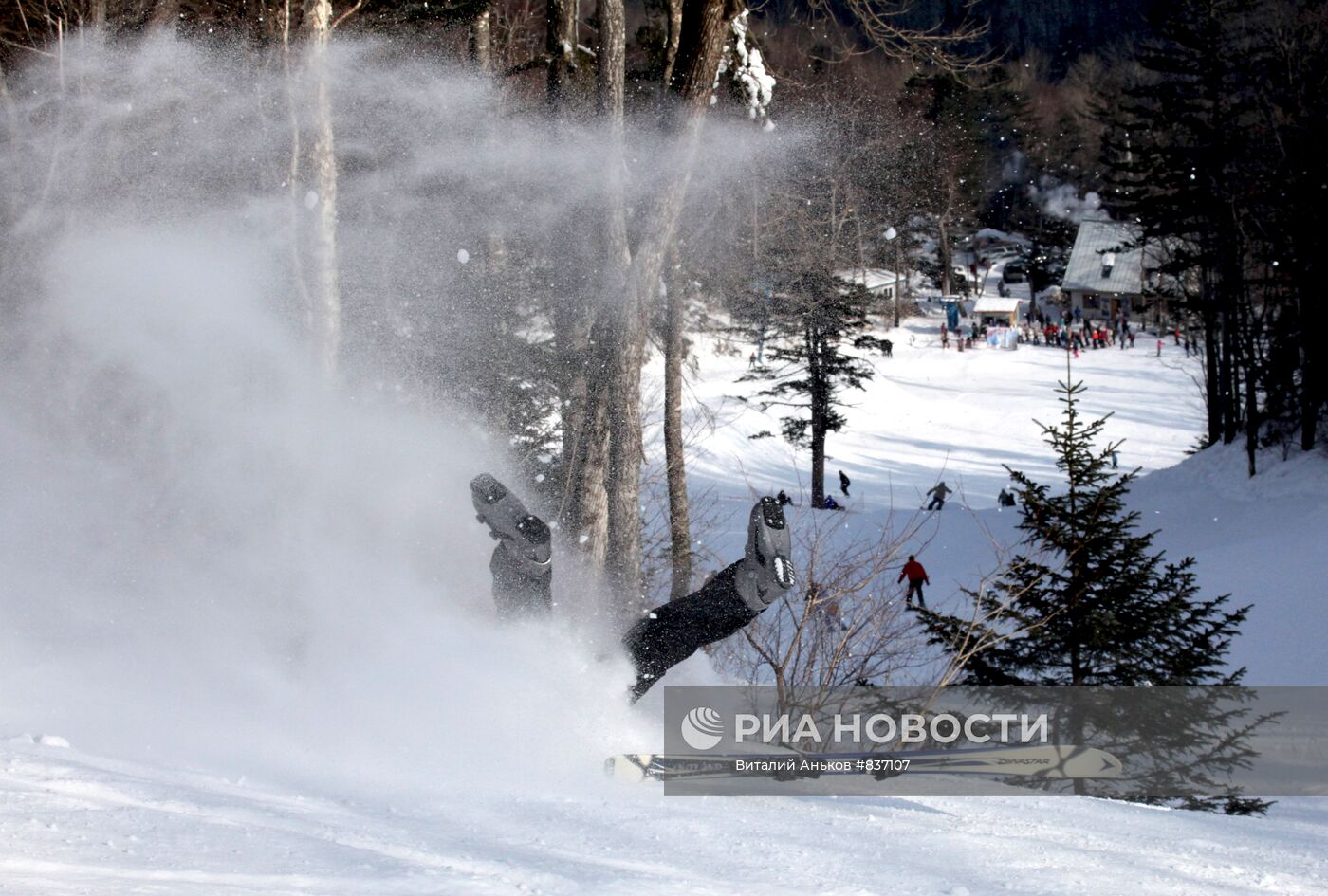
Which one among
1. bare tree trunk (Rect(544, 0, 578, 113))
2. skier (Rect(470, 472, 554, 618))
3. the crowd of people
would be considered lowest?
skier (Rect(470, 472, 554, 618))

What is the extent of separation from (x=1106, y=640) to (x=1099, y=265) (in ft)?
207

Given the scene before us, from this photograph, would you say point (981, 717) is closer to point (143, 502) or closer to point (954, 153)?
point (143, 502)

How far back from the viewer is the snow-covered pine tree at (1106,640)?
814 centimetres

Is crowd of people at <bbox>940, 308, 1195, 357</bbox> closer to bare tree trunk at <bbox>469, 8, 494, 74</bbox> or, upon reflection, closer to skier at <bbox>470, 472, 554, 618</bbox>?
bare tree trunk at <bbox>469, 8, 494, 74</bbox>

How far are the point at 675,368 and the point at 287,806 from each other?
10.7 metres

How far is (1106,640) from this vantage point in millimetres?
8234

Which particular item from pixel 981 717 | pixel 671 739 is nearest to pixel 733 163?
pixel 981 717

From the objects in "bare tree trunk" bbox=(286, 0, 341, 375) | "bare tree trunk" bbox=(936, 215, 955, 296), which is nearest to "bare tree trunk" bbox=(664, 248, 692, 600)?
"bare tree trunk" bbox=(286, 0, 341, 375)

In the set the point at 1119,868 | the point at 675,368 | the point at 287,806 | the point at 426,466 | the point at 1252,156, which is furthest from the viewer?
the point at 1252,156

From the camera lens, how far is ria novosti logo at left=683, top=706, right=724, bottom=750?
6.67 m

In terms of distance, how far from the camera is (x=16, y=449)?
8688 mm

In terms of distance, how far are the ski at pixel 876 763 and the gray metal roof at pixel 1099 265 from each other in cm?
6015

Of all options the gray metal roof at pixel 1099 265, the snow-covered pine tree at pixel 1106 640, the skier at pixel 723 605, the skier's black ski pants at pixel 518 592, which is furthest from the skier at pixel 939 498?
the gray metal roof at pixel 1099 265

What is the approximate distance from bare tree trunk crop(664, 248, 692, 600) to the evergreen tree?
16.4 metres
